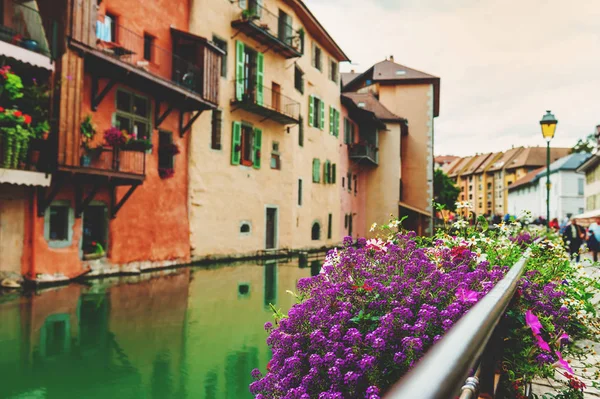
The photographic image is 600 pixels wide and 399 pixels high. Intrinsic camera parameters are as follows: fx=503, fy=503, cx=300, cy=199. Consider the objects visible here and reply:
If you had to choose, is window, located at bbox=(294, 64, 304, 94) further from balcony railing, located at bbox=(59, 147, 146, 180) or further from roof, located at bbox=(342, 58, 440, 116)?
roof, located at bbox=(342, 58, 440, 116)

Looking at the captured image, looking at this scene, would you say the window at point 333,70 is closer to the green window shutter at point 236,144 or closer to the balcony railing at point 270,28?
the balcony railing at point 270,28

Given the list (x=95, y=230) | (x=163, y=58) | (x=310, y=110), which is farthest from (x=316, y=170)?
(x=95, y=230)

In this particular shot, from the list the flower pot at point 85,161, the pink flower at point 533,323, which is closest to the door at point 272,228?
the flower pot at point 85,161

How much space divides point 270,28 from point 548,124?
1377 centimetres

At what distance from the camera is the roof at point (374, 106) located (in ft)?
120

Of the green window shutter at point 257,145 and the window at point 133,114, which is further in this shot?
the green window shutter at point 257,145

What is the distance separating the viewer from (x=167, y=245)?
54.7 ft

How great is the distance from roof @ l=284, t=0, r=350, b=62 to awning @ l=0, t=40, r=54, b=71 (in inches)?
568

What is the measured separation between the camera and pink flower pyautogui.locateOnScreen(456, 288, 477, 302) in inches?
97.1

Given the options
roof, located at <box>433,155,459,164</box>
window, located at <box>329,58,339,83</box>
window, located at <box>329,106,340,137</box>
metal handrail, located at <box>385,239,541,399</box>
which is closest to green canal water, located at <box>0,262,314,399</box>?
metal handrail, located at <box>385,239,541,399</box>

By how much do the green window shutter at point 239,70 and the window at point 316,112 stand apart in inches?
280

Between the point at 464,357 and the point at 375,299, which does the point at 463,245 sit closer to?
the point at 375,299

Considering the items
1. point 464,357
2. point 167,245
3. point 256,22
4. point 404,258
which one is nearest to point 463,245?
point 404,258

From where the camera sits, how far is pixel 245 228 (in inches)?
829
